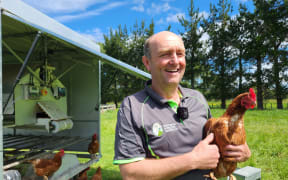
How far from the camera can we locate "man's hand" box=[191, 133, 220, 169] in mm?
1020

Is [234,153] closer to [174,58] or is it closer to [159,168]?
[159,168]

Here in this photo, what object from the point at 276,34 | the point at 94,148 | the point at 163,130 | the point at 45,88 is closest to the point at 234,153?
the point at 163,130

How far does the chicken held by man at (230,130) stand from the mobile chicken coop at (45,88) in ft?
7.12

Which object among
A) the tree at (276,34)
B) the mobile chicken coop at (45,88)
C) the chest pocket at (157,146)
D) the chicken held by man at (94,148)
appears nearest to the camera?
the chest pocket at (157,146)

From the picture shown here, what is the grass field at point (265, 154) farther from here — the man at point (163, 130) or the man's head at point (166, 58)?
the man's head at point (166, 58)

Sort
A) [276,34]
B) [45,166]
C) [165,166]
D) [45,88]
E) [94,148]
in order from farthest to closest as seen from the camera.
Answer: [276,34] < [94,148] < [45,88] < [45,166] < [165,166]

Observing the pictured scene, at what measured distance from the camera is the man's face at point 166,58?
1.17 metres

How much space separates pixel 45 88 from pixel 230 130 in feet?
12.6

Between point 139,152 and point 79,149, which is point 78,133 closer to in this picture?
point 79,149

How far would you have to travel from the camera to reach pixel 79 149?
498 centimetres

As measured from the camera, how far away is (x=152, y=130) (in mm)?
1114

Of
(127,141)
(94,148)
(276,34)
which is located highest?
(276,34)

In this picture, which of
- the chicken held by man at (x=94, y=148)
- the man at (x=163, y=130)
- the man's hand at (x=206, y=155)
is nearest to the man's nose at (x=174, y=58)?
the man at (x=163, y=130)

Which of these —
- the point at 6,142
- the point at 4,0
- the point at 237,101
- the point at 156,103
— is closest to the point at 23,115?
the point at 6,142
